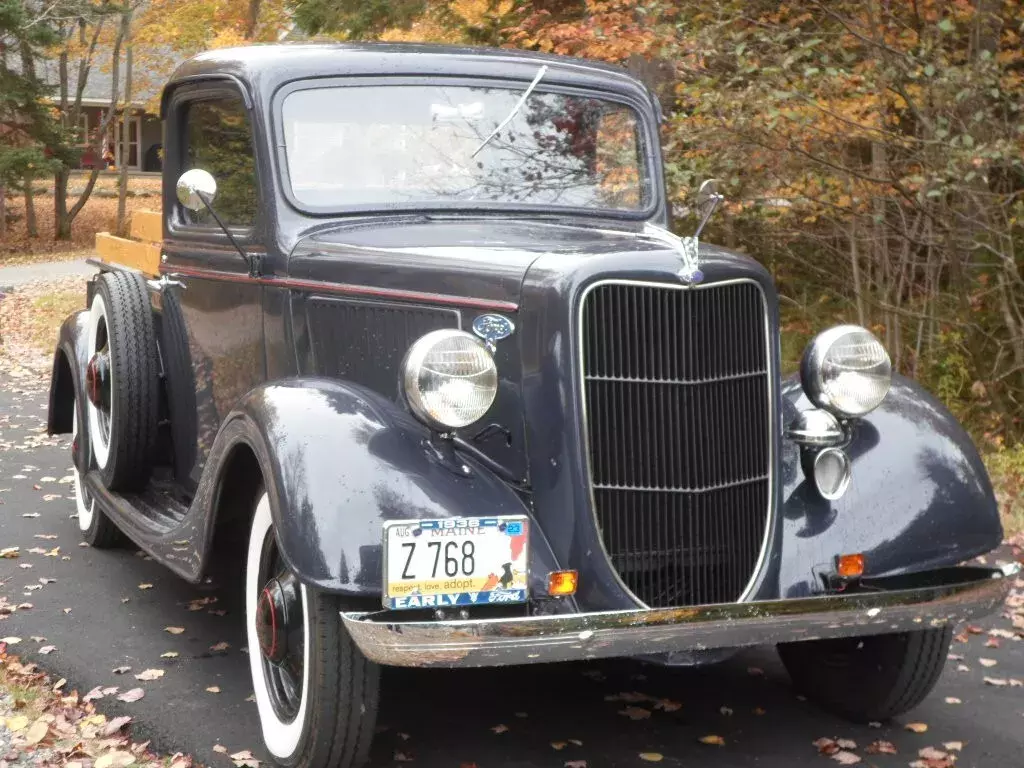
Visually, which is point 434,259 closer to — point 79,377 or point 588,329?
point 588,329

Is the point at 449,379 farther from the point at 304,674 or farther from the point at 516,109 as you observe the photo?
the point at 516,109

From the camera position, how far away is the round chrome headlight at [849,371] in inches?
151

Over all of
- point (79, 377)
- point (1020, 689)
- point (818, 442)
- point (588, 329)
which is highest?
point (588, 329)

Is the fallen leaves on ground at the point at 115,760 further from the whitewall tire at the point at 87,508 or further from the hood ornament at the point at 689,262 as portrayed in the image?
the whitewall tire at the point at 87,508

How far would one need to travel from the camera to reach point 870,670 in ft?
13.5

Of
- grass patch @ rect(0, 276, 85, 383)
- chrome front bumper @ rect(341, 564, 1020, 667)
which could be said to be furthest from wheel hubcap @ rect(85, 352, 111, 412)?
grass patch @ rect(0, 276, 85, 383)

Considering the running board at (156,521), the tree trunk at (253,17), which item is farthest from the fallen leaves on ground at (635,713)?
the tree trunk at (253,17)

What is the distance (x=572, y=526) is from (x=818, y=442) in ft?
2.83

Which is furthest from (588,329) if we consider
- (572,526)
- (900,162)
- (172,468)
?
(900,162)

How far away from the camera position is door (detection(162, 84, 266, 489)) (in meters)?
4.64

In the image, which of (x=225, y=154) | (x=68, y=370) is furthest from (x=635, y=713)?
(x=68, y=370)

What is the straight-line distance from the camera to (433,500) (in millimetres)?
3379

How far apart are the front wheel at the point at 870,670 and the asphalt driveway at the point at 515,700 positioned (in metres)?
0.07

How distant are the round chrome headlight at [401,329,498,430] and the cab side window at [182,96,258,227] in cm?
138
